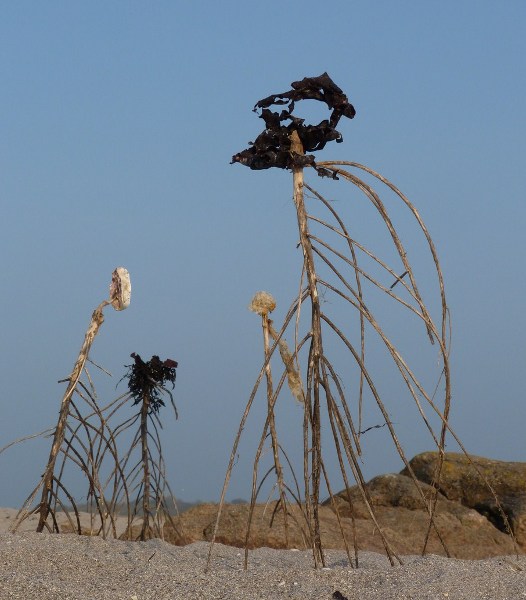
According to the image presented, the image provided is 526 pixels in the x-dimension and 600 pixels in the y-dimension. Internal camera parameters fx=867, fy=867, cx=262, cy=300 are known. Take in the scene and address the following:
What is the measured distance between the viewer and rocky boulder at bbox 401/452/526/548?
25.2 ft

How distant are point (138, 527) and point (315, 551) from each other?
3331mm

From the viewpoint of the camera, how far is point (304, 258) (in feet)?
14.5

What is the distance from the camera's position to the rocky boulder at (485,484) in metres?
7.69

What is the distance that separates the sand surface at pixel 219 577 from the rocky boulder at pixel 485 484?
258 centimetres

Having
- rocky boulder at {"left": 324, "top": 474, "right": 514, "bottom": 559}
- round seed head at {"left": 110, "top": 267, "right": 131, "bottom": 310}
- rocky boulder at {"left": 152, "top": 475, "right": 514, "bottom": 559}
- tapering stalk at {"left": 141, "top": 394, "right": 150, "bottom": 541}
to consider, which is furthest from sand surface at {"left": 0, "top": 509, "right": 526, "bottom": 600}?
rocky boulder at {"left": 324, "top": 474, "right": 514, "bottom": 559}

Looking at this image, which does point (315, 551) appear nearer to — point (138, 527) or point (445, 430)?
point (445, 430)

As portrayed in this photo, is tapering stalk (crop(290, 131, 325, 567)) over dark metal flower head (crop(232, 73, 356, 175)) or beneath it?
beneath

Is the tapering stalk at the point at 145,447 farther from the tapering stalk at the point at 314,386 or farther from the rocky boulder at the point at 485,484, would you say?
the rocky boulder at the point at 485,484

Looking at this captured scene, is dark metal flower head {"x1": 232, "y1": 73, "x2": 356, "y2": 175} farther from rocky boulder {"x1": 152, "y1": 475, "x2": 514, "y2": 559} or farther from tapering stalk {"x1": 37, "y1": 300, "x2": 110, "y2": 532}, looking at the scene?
rocky boulder {"x1": 152, "y1": 475, "x2": 514, "y2": 559}

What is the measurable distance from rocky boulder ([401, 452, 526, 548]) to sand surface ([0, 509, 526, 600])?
8.47 ft

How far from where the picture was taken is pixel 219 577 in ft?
14.5

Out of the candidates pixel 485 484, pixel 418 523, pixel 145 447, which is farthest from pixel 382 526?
pixel 145 447

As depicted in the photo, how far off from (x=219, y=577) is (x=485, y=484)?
3802 mm

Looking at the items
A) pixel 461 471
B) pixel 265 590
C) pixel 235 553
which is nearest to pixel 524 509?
pixel 461 471
